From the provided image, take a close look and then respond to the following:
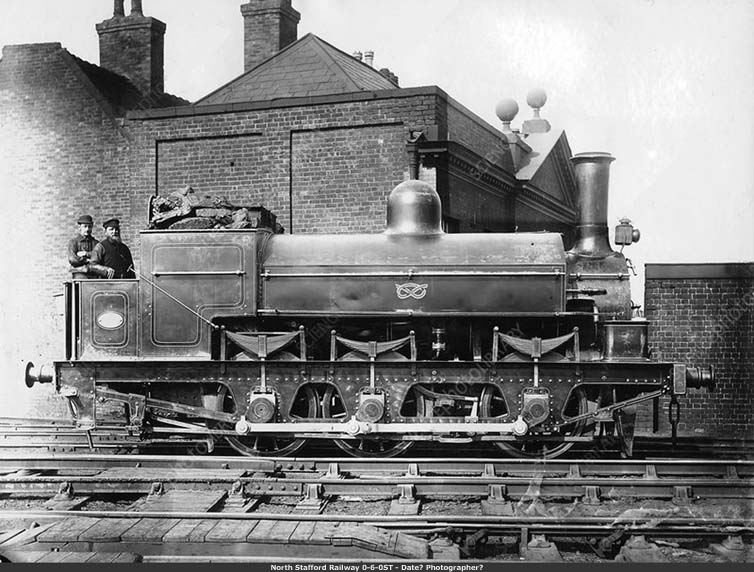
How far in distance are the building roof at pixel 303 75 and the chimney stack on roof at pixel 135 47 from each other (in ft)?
4.76

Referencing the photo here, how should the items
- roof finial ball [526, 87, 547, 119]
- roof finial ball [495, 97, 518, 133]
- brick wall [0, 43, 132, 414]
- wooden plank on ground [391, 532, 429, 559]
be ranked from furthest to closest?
1. roof finial ball [526, 87, 547, 119]
2. roof finial ball [495, 97, 518, 133]
3. brick wall [0, 43, 132, 414]
4. wooden plank on ground [391, 532, 429, 559]

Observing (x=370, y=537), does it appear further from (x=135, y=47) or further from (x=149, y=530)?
(x=135, y=47)

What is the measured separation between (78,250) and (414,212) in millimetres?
3951

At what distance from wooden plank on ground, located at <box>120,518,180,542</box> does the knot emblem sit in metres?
3.23

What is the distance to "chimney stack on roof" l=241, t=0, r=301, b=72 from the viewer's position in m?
16.2

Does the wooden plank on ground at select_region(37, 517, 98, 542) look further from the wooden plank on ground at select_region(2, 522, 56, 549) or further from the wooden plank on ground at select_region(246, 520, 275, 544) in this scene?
the wooden plank on ground at select_region(246, 520, 275, 544)

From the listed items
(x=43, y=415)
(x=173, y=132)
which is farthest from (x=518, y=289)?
(x=43, y=415)

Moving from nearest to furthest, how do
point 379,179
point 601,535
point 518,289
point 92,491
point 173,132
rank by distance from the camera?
point 601,535, point 92,491, point 518,289, point 379,179, point 173,132

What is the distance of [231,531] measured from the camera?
5.45 meters

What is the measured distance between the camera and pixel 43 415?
1303cm

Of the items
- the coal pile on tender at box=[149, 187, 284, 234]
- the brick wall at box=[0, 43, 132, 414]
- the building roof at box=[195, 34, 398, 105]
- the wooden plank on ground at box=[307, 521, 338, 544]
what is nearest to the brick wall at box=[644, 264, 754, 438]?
the coal pile on tender at box=[149, 187, 284, 234]

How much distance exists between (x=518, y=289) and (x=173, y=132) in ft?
24.3

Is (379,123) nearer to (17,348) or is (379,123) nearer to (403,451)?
(403,451)

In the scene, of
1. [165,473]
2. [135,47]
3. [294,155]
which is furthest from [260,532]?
[135,47]
